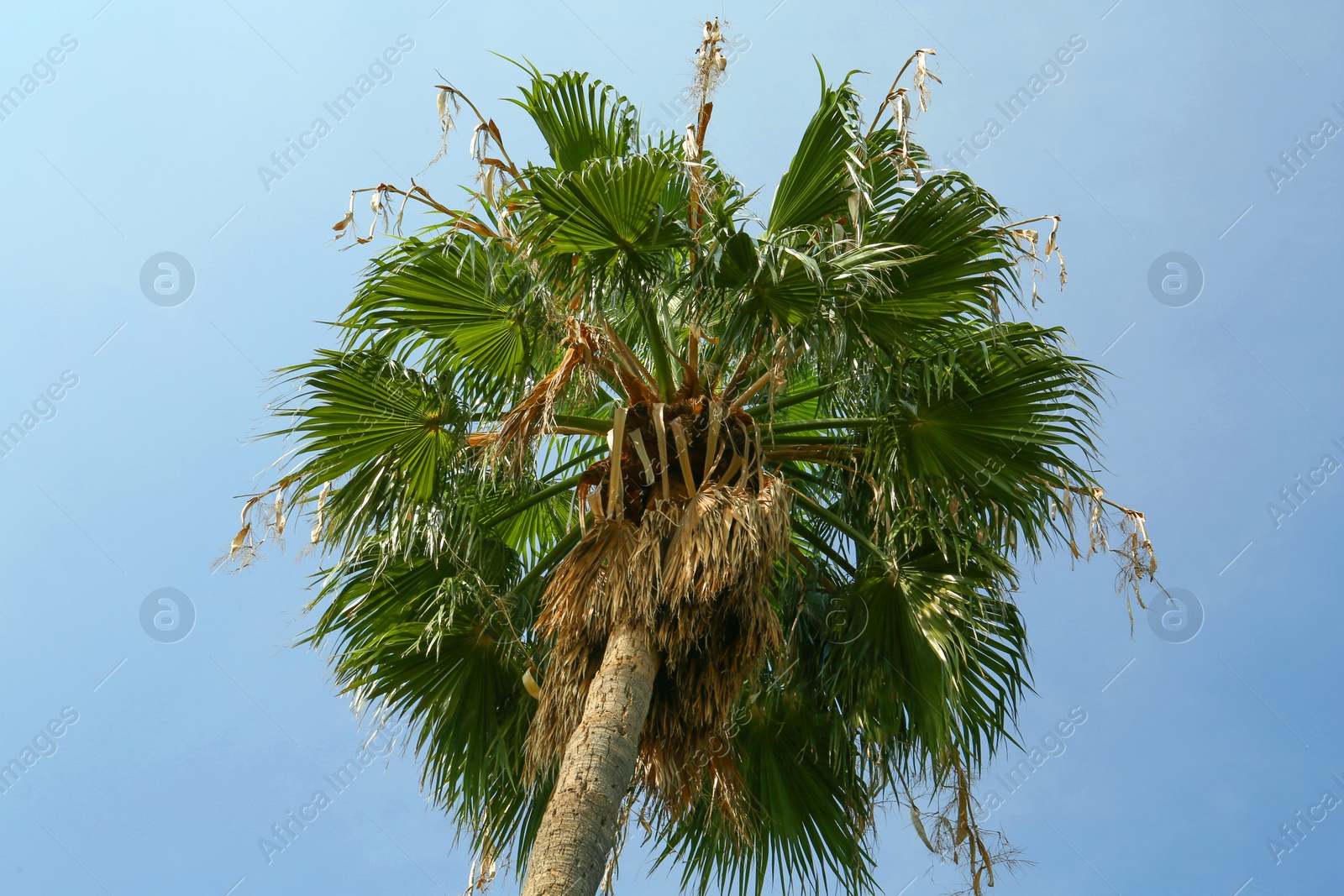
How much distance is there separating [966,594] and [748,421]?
5.07 feet

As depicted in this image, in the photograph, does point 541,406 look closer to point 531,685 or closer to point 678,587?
point 678,587

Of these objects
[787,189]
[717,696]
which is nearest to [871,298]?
[787,189]

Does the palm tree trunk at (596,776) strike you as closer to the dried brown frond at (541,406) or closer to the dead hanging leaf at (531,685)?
the dead hanging leaf at (531,685)

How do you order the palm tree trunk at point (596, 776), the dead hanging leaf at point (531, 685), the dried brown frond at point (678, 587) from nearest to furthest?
the palm tree trunk at point (596, 776) → the dried brown frond at point (678, 587) → the dead hanging leaf at point (531, 685)

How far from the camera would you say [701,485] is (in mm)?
5605

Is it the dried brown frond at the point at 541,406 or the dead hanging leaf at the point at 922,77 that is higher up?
the dead hanging leaf at the point at 922,77

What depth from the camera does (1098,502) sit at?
6.00 m

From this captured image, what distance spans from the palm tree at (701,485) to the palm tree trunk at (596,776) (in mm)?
28

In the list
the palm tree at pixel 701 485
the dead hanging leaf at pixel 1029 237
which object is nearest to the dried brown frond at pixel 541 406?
the palm tree at pixel 701 485

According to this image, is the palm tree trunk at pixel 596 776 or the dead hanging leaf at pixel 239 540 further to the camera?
the dead hanging leaf at pixel 239 540

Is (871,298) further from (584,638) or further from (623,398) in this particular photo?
(584,638)

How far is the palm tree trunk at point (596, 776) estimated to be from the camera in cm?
421

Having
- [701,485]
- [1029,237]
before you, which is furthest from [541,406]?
[1029,237]

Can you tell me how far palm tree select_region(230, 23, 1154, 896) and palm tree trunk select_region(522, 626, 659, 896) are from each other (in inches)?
1.1
